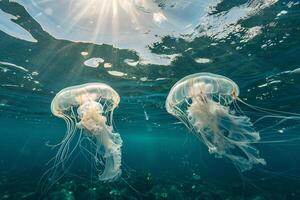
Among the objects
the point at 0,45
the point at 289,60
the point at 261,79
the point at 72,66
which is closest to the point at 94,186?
the point at 72,66

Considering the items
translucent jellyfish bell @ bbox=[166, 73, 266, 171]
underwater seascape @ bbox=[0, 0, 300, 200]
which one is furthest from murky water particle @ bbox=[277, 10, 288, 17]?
translucent jellyfish bell @ bbox=[166, 73, 266, 171]

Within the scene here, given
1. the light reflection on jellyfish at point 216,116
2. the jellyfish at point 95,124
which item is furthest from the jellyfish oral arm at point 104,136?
the light reflection on jellyfish at point 216,116

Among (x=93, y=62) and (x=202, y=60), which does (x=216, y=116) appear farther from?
(x=93, y=62)

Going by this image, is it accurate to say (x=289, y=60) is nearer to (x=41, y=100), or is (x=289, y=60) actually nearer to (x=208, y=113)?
(x=208, y=113)

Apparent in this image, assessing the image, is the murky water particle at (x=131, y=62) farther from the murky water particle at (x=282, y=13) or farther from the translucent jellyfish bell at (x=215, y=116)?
the murky water particle at (x=282, y=13)

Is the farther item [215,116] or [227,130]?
[215,116]

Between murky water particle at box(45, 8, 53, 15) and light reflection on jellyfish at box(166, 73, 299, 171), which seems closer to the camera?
light reflection on jellyfish at box(166, 73, 299, 171)

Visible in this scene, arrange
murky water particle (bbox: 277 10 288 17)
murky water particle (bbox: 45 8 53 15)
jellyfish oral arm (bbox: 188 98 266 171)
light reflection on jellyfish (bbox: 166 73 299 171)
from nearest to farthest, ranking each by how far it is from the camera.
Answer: jellyfish oral arm (bbox: 188 98 266 171)
light reflection on jellyfish (bbox: 166 73 299 171)
murky water particle (bbox: 277 10 288 17)
murky water particle (bbox: 45 8 53 15)

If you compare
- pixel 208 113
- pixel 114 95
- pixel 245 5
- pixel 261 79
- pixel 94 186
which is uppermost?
pixel 245 5

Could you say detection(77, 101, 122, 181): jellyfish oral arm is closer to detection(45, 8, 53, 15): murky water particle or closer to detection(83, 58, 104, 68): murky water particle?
detection(45, 8, 53, 15): murky water particle

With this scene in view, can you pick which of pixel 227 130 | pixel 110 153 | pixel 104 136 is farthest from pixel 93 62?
pixel 227 130

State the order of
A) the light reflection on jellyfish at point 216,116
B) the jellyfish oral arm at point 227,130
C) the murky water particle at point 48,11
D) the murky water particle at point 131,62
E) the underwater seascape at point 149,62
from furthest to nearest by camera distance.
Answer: the murky water particle at point 131,62 < the murky water particle at point 48,11 < the underwater seascape at point 149,62 < the light reflection on jellyfish at point 216,116 < the jellyfish oral arm at point 227,130
